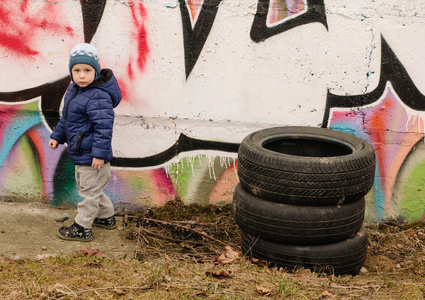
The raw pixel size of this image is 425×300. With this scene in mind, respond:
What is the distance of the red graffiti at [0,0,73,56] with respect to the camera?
4.50 metres

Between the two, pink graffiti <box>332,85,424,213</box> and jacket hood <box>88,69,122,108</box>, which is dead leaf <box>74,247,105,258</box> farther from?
pink graffiti <box>332,85,424,213</box>

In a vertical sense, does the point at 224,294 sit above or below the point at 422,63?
below

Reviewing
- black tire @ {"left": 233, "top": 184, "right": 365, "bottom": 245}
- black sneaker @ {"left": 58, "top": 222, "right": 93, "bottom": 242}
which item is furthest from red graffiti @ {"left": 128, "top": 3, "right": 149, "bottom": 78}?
black tire @ {"left": 233, "top": 184, "right": 365, "bottom": 245}

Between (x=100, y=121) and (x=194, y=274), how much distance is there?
4.42 feet

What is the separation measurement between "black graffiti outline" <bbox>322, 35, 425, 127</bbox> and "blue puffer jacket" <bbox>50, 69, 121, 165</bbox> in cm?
182

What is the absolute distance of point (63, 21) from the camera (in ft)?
14.8

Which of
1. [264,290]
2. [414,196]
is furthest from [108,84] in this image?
[414,196]

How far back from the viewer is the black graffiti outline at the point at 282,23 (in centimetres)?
438

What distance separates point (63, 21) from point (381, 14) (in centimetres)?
264

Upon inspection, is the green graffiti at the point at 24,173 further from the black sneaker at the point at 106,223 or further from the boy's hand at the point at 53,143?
the black sneaker at the point at 106,223

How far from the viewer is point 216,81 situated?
14.9 ft

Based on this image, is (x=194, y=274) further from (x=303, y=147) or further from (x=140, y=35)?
(x=140, y=35)

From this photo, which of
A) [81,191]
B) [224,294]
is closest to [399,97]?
[224,294]

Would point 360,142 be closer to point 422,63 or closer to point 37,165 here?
point 422,63
